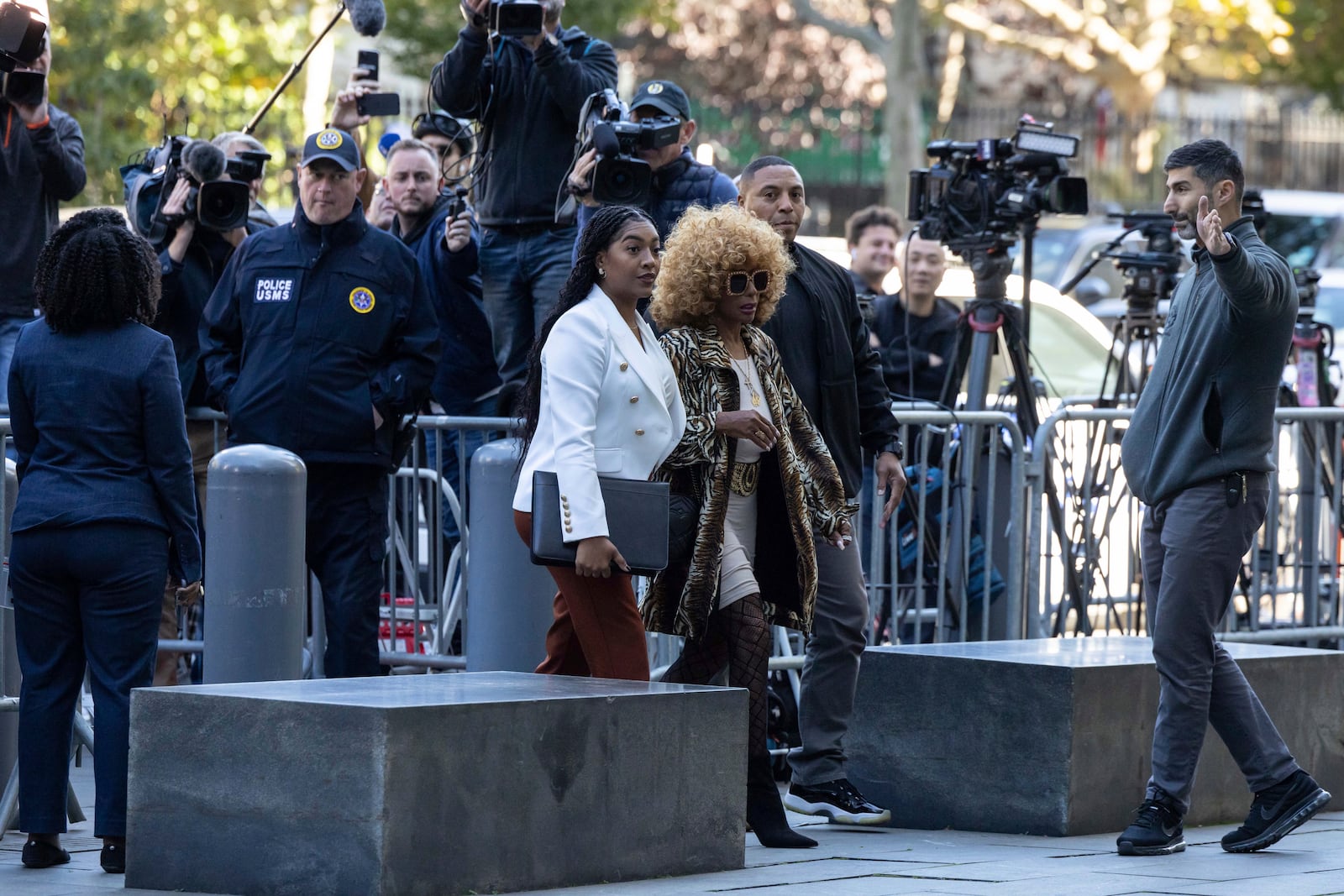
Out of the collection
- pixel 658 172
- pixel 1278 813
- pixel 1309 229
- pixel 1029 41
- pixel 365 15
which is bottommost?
pixel 1278 813

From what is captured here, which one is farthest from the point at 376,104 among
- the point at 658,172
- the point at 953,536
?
the point at 953,536

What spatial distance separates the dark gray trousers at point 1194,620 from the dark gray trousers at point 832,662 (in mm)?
941

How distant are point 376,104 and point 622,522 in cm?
380

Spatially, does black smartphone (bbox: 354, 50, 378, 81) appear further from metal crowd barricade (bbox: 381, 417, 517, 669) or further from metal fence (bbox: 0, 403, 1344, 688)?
metal crowd barricade (bbox: 381, 417, 517, 669)

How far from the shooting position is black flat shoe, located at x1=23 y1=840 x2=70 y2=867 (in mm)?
6586

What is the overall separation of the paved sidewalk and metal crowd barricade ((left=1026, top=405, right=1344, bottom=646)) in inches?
70.0

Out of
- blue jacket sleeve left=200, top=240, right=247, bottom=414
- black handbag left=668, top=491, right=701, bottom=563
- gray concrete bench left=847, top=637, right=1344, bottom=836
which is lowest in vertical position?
gray concrete bench left=847, top=637, right=1344, bottom=836

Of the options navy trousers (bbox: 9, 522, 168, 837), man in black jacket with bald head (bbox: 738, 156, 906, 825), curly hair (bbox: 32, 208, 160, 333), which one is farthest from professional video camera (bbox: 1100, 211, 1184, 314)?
navy trousers (bbox: 9, 522, 168, 837)

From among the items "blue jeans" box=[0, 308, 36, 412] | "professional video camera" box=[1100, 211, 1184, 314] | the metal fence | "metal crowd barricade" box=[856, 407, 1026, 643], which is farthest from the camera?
"professional video camera" box=[1100, 211, 1184, 314]

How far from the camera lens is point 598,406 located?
257 inches

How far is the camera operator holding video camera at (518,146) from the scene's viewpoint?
8.98 metres

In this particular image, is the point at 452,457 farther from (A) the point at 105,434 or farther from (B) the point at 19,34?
(A) the point at 105,434

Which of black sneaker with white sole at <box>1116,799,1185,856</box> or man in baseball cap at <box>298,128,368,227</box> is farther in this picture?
man in baseball cap at <box>298,128,368,227</box>

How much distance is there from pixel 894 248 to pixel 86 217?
5.70 metres
